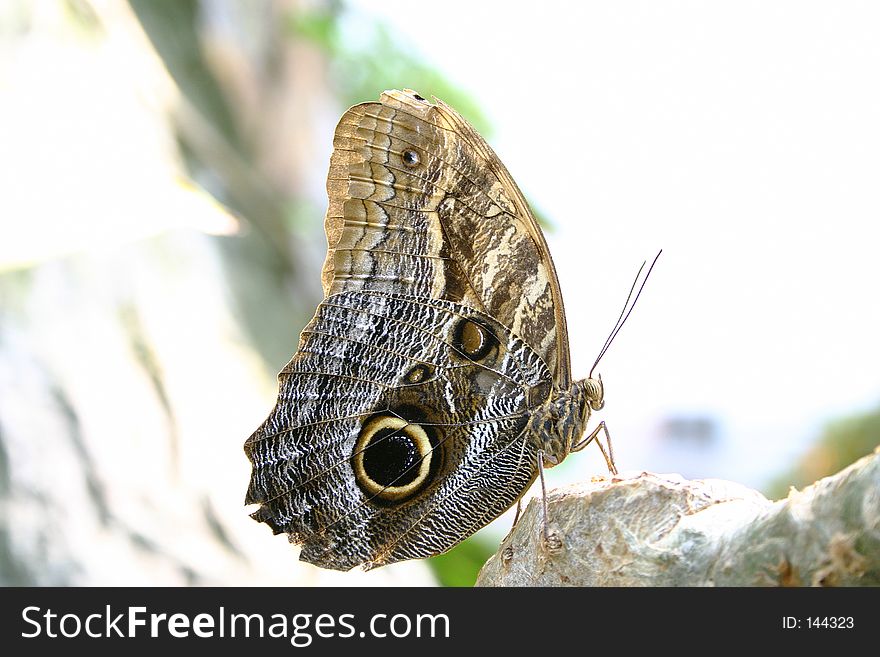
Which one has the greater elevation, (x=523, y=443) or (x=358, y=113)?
(x=358, y=113)

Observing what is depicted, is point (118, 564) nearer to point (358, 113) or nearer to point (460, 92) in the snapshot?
point (358, 113)

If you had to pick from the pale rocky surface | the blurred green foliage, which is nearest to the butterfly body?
the pale rocky surface

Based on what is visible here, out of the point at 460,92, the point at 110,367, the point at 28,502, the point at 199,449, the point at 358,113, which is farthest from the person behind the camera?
the point at 460,92

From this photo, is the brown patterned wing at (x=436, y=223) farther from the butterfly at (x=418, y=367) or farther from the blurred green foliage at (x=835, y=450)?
the blurred green foliage at (x=835, y=450)

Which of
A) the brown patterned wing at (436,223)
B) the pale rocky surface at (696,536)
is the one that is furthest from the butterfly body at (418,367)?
the pale rocky surface at (696,536)

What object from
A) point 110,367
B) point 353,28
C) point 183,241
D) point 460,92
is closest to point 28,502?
point 110,367

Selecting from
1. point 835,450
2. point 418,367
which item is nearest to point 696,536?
point 418,367
